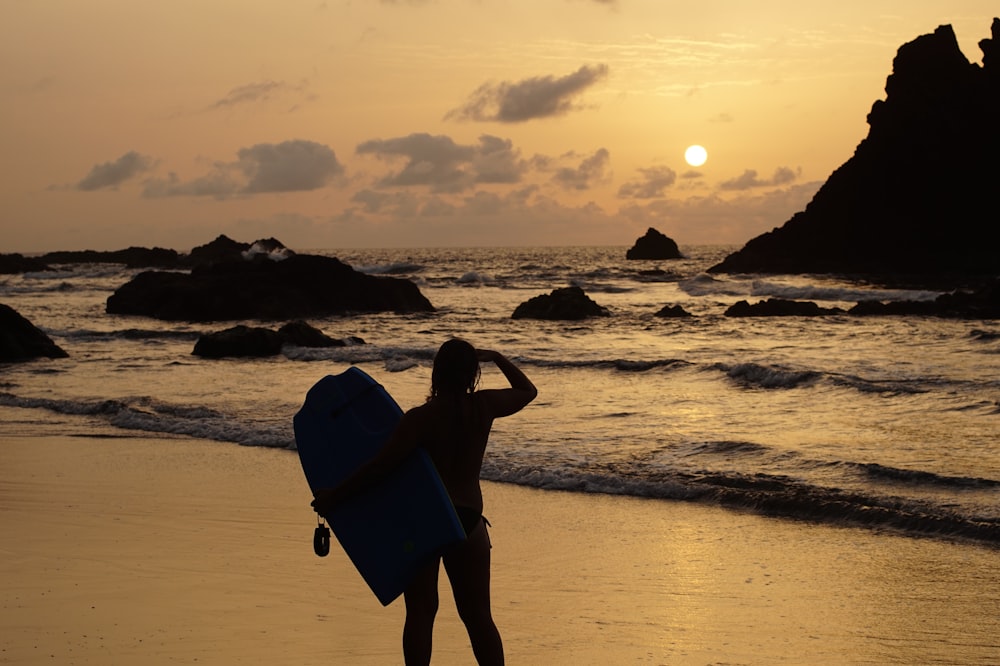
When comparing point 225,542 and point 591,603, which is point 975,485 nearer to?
point 591,603

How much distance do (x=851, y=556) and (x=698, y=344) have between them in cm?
1792

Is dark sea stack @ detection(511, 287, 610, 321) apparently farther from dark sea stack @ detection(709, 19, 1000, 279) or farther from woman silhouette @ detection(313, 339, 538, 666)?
dark sea stack @ detection(709, 19, 1000, 279)

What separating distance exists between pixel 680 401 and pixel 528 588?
949 centimetres

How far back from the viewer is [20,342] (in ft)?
72.4

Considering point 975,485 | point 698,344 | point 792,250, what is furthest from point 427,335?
point 792,250

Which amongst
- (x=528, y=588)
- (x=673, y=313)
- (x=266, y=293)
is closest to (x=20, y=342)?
(x=266, y=293)

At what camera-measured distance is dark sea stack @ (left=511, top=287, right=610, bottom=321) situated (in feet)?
109

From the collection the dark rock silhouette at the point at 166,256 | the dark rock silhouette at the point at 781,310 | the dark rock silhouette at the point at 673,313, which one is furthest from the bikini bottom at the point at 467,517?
the dark rock silhouette at the point at 166,256

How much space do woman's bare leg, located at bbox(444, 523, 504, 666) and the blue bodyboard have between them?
4.8 inches

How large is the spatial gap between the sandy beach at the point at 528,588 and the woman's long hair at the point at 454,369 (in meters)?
1.93

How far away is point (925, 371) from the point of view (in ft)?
59.9

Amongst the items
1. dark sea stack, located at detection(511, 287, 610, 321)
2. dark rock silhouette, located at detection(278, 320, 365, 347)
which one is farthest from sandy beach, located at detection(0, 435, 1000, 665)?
dark sea stack, located at detection(511, 287, 610, 321)

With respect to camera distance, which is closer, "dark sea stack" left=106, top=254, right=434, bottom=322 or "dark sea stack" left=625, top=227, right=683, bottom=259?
"dark sea stack" left=106, top=254, right=434, bottom=322

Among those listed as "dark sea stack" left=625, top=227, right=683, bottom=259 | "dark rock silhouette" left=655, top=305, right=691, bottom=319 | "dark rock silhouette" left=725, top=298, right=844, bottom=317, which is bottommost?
"dark rock silhouette" left=655, top=305, right=691, bottom=319
